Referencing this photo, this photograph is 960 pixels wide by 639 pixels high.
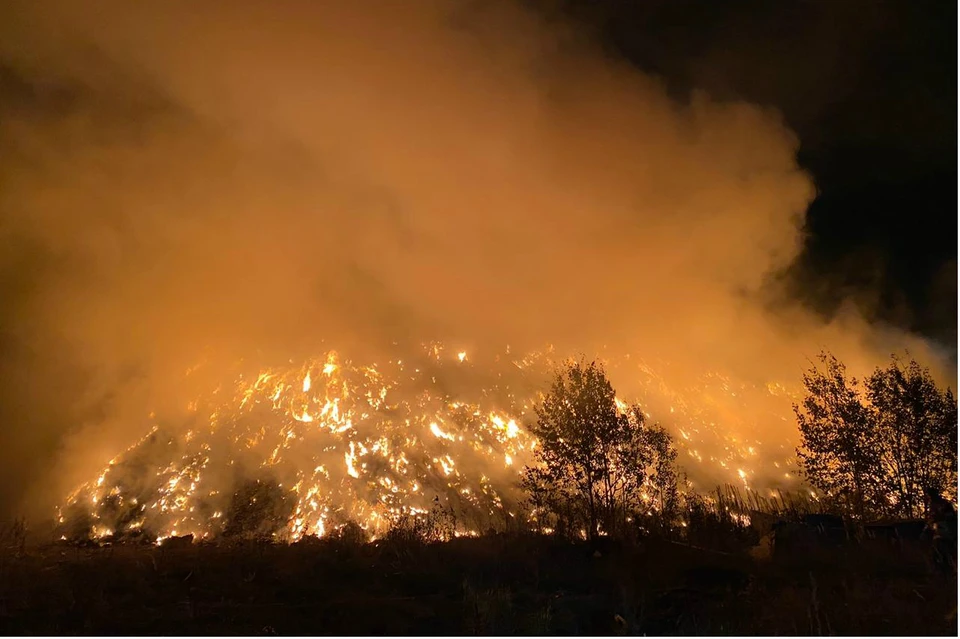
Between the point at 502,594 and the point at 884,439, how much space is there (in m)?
30.0

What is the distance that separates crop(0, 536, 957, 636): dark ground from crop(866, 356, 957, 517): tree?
16533 millimetres

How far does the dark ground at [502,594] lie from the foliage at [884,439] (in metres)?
16.6

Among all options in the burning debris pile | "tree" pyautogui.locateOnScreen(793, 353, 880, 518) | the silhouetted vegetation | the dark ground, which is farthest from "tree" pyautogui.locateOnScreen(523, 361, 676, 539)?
the burning debris pile

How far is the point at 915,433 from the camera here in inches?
1174

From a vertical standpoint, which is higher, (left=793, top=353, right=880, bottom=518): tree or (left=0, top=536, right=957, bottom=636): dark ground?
(left=793, top=353, right=880, bottom=518): tree

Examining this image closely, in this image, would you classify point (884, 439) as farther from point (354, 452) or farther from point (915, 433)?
point (354, 452)

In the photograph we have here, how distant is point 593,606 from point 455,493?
46.0 meters

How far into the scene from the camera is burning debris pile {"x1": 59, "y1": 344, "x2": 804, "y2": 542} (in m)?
50.9

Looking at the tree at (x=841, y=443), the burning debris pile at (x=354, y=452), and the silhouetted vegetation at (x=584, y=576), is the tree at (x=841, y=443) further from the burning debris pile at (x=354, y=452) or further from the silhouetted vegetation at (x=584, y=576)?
the burning debris pile at (x=354, y=452)

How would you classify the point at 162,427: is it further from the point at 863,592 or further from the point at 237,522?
the point at 863,592

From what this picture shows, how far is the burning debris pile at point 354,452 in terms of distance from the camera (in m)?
50.9

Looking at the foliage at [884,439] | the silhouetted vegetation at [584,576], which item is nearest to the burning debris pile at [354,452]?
the silhouetted vegetation at [584,576]

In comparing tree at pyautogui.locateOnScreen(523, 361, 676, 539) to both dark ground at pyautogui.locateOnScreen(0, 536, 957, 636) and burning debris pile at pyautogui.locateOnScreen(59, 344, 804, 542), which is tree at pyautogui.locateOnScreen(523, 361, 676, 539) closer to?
dark ground at pyautogui.locateOnScreen(0, 536, 957, 636)

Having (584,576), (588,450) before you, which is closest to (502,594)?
(584,576)
